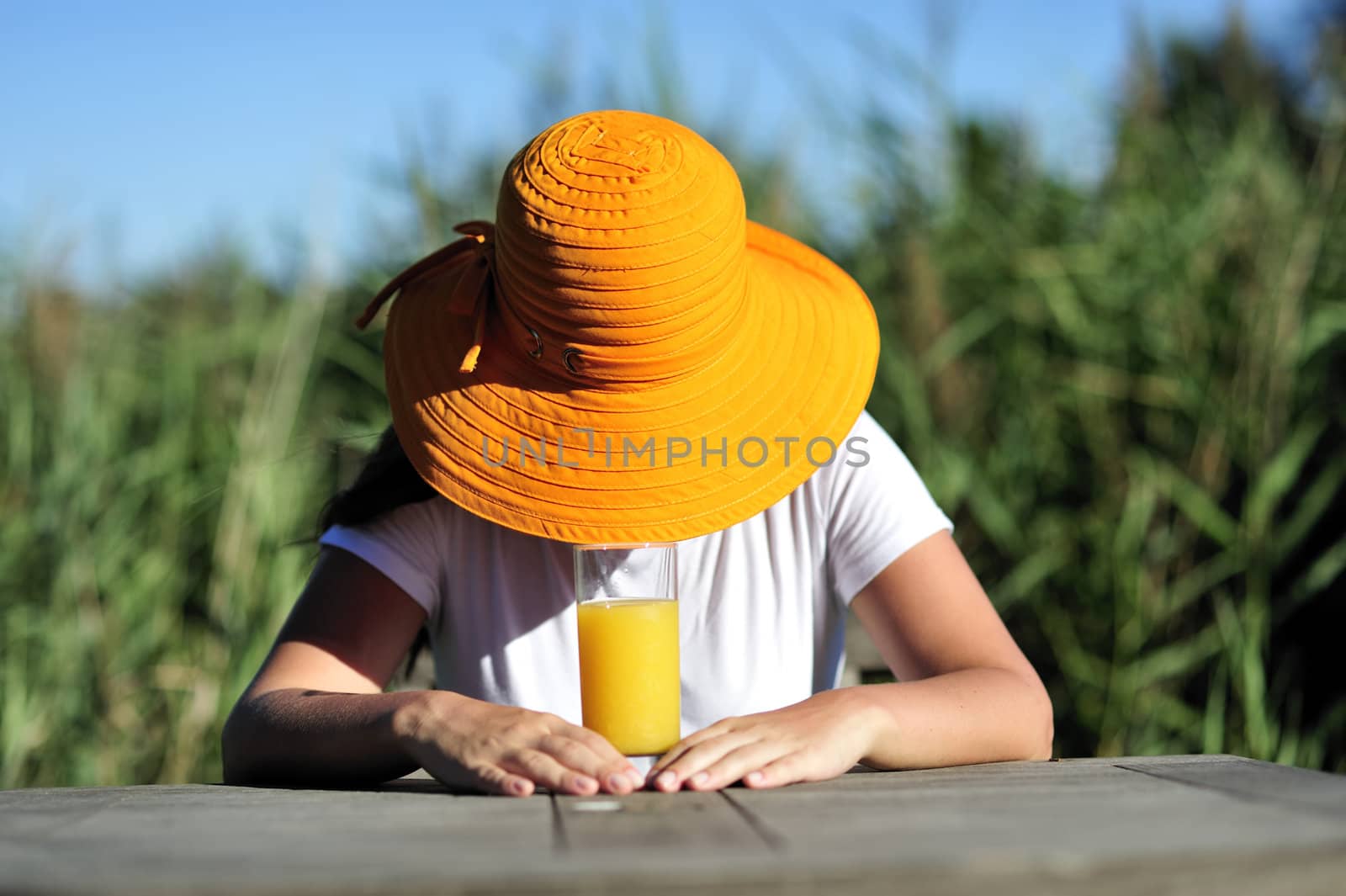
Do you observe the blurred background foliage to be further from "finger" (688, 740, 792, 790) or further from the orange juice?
"finger" (688, 740, 792, 790)

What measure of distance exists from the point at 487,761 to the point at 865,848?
443 mm

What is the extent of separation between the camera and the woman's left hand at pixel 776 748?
1.13 meters

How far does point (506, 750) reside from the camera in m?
1.17

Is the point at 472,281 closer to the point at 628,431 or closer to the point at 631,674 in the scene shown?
the point at 628,431

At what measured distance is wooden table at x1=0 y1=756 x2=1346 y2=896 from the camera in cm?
78

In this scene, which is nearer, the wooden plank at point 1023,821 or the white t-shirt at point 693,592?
the wooden plank at point 1023,821

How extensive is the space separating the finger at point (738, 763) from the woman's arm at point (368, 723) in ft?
0.20

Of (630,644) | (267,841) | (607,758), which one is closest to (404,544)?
(630,644)

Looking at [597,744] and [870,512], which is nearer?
[597,744]

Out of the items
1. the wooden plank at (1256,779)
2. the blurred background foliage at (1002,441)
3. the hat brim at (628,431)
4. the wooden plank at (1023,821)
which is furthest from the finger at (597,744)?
the blurred background foliage at (1002,441)

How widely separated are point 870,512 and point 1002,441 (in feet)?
4.33

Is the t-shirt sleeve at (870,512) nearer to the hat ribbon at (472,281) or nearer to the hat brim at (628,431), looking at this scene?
the hat brim at (628,431)

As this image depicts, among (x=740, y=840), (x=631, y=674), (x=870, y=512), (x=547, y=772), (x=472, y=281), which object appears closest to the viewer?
(x=740, y=840)

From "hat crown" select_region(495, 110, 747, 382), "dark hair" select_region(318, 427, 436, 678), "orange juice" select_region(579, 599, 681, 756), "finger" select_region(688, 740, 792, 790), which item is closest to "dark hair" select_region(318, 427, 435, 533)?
"dark hair" select_region(318, 427, 436, 678)
